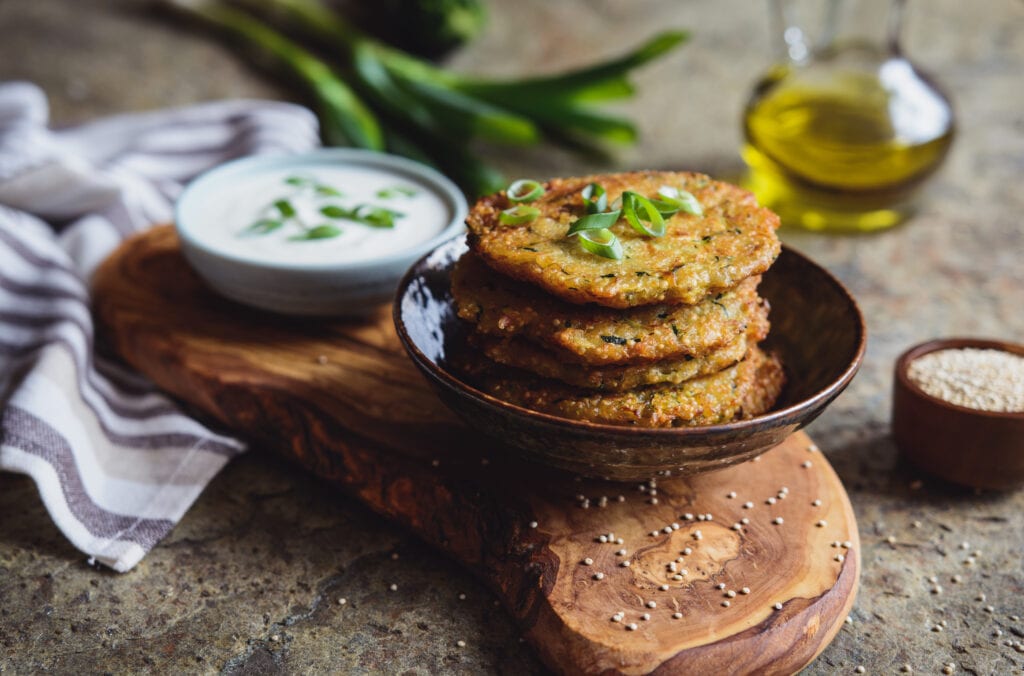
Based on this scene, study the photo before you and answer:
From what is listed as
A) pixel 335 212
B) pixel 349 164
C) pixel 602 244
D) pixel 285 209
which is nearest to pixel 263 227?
pixel 285 209

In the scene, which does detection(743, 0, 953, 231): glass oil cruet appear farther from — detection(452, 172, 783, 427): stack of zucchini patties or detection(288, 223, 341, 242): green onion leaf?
detection(288, 223, 341, 242): green onion leaf

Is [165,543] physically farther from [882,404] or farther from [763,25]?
[763,25]

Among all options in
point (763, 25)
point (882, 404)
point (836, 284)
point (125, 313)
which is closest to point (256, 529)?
point (125, 313)

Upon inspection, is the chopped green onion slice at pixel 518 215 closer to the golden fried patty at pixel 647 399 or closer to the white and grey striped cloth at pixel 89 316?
the golden fried patty at pixel 647 399

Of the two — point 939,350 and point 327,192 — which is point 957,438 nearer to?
point 939,350

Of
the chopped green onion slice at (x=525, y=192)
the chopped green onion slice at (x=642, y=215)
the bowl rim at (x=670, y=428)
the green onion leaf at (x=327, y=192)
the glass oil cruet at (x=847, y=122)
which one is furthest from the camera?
the glass oil cruet at (x=847, y=122)

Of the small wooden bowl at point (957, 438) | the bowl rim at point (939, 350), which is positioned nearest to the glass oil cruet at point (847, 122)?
the bowl rim at point (939, 350)

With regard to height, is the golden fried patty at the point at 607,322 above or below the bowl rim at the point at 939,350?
above
